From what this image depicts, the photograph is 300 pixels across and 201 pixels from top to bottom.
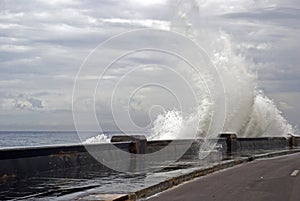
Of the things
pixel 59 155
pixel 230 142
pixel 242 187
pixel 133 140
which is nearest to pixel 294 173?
pixel 242 187

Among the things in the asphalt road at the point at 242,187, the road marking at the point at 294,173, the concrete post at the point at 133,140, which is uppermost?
the concrete post at the point at 133,140

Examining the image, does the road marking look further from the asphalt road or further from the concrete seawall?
the concrete seawall

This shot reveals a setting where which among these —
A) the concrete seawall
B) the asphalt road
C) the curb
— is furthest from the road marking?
the concrete seawall

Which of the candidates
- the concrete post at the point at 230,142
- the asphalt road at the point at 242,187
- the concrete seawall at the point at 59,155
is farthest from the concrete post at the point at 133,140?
the concrete post at the point at 230,142

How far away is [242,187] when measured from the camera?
51.5ft

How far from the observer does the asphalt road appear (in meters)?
13.7

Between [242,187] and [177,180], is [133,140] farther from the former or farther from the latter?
[242,187]

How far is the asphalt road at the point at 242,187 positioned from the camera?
13.7m

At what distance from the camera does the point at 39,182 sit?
571 inches

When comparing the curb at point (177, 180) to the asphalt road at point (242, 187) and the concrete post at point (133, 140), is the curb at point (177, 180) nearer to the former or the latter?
the asphalt road at point (242, 187)

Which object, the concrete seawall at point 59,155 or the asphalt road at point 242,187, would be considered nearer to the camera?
the concrete seawall at point 59,155

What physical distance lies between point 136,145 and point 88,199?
9.34m

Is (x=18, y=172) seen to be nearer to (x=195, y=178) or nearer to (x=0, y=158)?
(x=0, y=158)

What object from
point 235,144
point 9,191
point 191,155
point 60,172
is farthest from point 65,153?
point 235,144
